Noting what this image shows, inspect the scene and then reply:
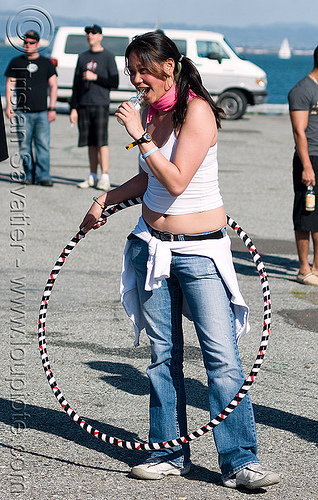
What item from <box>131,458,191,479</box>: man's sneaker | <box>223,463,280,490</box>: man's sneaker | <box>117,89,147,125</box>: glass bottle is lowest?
<box>131,458,191,479</box>: man's sneaker

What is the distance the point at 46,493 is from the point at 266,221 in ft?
23.9

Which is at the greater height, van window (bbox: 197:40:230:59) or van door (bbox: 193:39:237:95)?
van window (bbox: 197:40:230:59)

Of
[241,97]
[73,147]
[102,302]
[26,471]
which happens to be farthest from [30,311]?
[241,97]

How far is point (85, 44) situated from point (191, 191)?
2251 centimetres

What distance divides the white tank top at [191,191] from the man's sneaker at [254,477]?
1266 millimetres

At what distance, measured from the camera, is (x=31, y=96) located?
11805 millimetres

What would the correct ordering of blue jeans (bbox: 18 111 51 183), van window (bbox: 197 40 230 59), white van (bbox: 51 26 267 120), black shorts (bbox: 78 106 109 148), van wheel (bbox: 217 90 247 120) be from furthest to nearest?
van window (bbox: 197 40 230 59) < van wheel (bbox: 217 90 247 120) < white van (bbox: 51 26 267 120) < blue jeans (bbox: 18 111 51 183) < black shorts (bbox: 78 106 109 148)

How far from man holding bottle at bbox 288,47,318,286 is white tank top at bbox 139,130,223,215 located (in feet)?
12.5

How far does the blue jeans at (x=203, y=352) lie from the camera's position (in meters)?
3.50

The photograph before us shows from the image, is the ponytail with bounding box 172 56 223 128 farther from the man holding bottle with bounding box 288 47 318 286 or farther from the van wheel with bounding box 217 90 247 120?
the van wheel with bounding box 217 90 247 120

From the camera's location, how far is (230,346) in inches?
139

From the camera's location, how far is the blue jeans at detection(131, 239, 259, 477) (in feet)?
11.5

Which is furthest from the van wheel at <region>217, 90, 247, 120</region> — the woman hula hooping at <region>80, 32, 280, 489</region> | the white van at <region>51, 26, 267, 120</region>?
the woman hula hooping at <region>80, 32, 280, 489</region>

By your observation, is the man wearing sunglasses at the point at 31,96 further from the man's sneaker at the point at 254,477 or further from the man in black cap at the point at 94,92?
the man's sneaker at the point at 254,477
